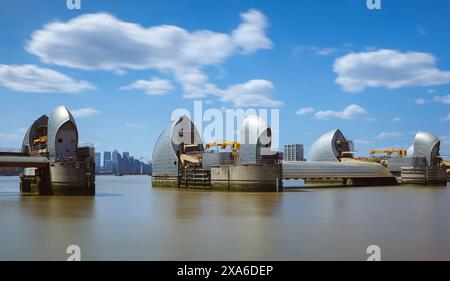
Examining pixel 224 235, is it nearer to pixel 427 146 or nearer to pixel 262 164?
pixel 262 164

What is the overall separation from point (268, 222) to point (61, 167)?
26.9 m

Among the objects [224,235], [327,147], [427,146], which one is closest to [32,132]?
[224,235]

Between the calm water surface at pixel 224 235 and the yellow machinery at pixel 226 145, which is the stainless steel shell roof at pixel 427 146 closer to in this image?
the yellow machinery at pixel 226 145

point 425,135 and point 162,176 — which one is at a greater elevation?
point 425,135

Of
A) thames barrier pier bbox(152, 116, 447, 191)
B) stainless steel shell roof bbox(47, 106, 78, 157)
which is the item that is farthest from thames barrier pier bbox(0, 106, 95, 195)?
thames barrier pier bbox(152, 116, 447, 191)

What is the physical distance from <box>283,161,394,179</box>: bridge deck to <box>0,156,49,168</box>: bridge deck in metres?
31.6

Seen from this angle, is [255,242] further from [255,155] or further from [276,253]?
[255,155]

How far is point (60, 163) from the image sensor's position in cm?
4331

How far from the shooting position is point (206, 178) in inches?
2291

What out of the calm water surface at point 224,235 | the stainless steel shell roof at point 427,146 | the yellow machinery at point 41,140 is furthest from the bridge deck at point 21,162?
the stainless steel shell roof at point 427,146

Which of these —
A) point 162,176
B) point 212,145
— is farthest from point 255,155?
point 162,176

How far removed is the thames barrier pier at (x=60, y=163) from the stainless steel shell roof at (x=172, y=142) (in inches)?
793

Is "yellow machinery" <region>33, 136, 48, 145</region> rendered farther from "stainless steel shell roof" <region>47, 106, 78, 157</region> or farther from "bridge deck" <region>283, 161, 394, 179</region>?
"bridge deck" <region>283, 161, 394, 179</region>

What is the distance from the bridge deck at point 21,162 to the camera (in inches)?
1666
